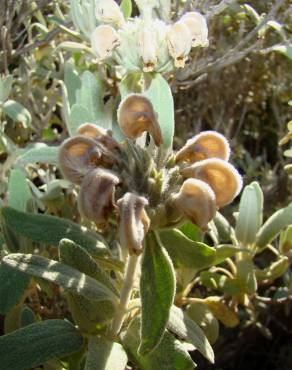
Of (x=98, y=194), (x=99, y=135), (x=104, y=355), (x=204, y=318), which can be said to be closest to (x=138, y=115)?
(x=99, y=135)

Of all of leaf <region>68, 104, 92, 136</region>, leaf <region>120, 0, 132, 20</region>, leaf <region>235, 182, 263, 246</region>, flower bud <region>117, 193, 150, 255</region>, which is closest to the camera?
flower bud <region>117, 193, 150, 255</region>

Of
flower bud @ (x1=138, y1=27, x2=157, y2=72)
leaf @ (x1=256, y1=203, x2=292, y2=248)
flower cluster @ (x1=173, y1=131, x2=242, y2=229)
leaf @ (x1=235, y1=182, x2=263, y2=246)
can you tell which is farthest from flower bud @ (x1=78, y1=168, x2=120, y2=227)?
leaf @ (x1=256, y1=203, x2=292, y2=248)

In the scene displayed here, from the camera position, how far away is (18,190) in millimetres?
1251

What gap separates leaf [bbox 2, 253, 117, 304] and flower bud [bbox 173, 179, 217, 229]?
216 millimetres

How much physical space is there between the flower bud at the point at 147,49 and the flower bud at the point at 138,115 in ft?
0.64

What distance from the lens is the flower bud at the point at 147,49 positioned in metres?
1.17

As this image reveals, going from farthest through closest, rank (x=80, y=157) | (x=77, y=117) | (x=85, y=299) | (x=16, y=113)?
(x=16, y=113) → (x=77, y=117) → (x=85, y=299) → (x=80, y=157)

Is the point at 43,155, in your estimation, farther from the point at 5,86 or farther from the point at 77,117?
the point at 5,86

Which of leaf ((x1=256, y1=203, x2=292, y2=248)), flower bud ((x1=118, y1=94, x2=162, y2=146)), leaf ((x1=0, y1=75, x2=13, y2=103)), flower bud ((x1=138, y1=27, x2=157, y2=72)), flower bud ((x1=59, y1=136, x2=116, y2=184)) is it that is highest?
flower bud ((x1=138, y1=27, x2=157, y2=72))

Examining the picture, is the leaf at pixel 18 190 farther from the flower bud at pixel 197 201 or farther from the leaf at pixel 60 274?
the flower bud at pixel 197 201

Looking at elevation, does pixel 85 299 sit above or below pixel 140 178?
below

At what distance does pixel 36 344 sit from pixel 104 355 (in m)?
0.11

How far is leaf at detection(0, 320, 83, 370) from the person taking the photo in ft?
3.35

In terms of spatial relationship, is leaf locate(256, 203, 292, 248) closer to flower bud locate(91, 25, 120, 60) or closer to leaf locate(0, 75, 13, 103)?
flower bud locate(91, 25, 120, 60)
